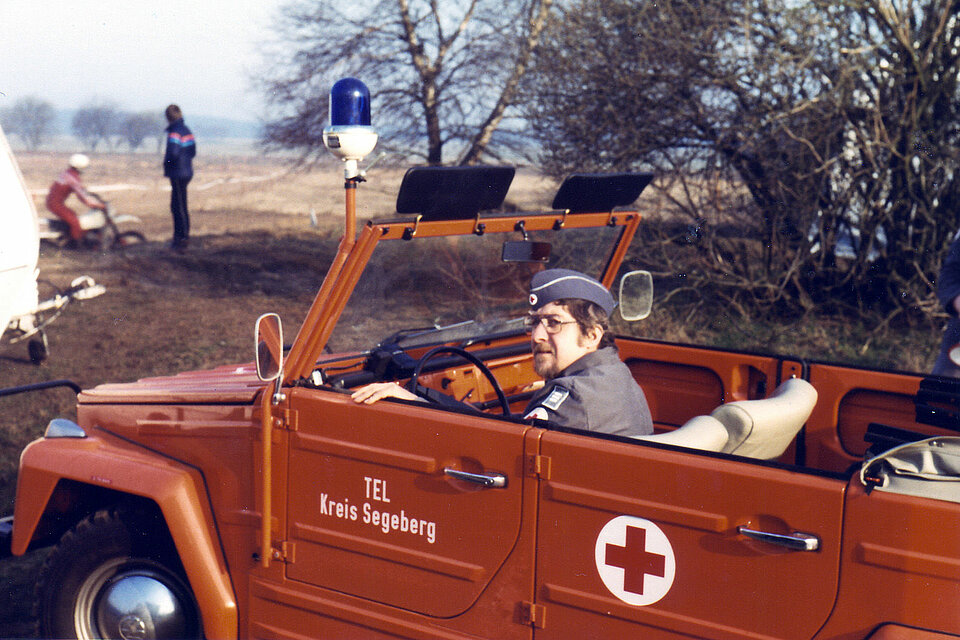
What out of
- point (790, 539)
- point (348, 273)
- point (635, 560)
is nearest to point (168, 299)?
point (348, 273)

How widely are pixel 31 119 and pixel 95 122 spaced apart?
4.45 m

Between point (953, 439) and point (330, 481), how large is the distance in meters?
1.70

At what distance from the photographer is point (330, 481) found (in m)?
2.72

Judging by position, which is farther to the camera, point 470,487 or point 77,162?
point 77,162

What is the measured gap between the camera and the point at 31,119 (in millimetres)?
25266

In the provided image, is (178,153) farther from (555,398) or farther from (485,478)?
(485,478)

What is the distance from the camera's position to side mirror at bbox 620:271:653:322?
360cm

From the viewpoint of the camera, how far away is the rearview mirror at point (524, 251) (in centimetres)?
326

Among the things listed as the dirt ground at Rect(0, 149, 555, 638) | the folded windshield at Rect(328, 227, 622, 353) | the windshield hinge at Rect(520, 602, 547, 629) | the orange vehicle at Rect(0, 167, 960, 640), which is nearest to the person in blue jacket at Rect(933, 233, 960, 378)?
the orange vehicle at Rect(0, 167, 960, 640)

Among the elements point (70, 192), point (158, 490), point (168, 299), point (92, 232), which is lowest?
point (168, 299)

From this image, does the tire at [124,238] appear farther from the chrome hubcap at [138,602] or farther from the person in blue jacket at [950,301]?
the person in blue jacket at [950,301]

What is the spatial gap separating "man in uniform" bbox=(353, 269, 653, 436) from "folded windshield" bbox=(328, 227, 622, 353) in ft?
0.98

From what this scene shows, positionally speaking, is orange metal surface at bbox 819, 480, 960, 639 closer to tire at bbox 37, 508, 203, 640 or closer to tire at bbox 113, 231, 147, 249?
tire at bbox 37, 508, 203, 640

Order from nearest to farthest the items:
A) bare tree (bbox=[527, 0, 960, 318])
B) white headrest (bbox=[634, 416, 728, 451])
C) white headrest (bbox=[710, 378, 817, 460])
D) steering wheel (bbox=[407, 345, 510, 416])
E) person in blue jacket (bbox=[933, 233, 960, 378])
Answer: white headrest (bbox=[634, 416, 728, 451])
white headrest (bbox=[710, 378, 817, 460])
steering wheel (bbox=[407, 345, 510, 416])
person in blue jacket (bbox=[933, 233, 960, 378])
bare tree (bbox=[527, 0, 960, 318])
